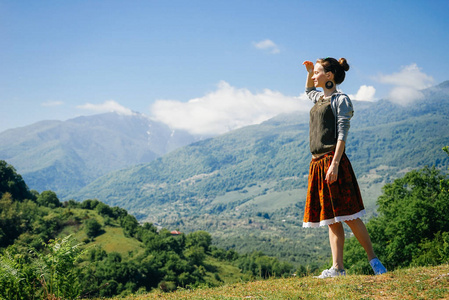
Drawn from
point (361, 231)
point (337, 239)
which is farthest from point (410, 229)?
point (361, 231)

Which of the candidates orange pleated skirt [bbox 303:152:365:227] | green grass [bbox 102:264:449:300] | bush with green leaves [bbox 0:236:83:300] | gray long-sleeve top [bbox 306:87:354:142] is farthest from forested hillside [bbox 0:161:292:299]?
gray long-sleeve top [bbox 306:87:354:142]

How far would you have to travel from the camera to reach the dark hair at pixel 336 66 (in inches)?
250

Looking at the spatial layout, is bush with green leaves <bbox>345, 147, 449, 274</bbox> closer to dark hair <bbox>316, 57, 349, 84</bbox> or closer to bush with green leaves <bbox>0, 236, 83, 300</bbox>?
dark hair <bbox>316, 57, 349, 84</bbox>

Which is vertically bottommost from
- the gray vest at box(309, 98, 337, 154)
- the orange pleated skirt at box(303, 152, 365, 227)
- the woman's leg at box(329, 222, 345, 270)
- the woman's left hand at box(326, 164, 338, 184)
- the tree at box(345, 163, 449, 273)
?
the tree at box(345, 163, 449, 273)

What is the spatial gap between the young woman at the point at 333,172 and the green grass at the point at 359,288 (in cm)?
51

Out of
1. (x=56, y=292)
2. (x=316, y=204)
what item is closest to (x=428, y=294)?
(x=316, y=204)

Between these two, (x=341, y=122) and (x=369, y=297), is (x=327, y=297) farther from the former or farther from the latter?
(x=341, y=122)

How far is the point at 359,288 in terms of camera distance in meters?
5.26

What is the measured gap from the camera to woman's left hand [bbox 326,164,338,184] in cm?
574

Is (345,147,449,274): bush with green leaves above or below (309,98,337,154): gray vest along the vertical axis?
below

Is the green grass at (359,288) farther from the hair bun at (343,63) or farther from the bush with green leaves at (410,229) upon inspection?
the bush with green leaves at (410,229)

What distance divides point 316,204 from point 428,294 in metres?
2.11

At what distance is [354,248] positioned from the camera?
3475cm

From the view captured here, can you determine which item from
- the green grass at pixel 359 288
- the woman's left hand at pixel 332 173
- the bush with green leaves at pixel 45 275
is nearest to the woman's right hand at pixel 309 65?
the woman's left hand at pixel 332 173
